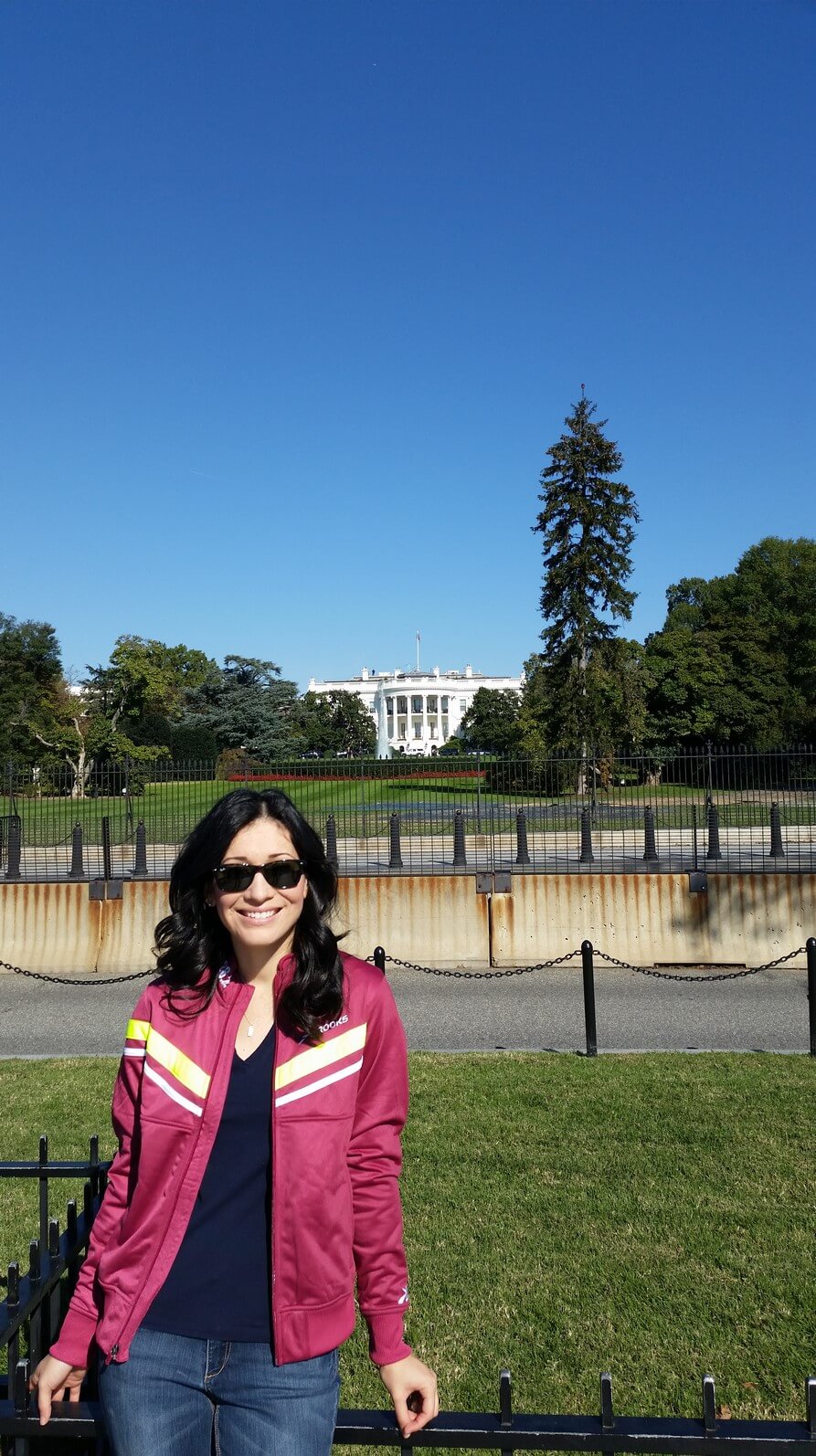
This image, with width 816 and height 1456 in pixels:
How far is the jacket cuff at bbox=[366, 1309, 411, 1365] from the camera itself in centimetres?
226

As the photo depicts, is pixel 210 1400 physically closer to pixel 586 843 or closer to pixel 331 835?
pixel 331 835

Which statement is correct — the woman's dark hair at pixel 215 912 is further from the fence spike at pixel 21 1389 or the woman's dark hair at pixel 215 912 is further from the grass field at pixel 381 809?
the grass field at pixel 381 809

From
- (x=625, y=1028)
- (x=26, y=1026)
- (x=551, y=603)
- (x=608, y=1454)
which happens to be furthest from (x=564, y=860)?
(x=551, y=603)

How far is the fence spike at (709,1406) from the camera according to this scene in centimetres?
213

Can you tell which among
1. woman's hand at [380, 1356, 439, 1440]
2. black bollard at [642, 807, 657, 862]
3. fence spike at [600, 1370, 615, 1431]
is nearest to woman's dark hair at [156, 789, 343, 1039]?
woman's hand at [380, 1356, 439, 1440]

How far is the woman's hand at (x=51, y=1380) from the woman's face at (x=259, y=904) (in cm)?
93

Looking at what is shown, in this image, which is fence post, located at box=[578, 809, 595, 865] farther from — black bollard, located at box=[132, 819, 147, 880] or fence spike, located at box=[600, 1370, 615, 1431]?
fence spike, located at box=[600, 1370, 615, 1431]

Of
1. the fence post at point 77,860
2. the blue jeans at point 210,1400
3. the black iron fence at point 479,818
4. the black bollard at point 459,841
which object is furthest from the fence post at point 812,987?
the fence post at point 77,860

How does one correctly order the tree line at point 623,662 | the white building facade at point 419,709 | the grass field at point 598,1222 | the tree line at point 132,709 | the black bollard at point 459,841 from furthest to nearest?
the white building facade at point 419,709 → the tree line at point 132,709 → the tree line at point 623,662 → the black bollard at point 459,841 → the grass field at point 598,1222

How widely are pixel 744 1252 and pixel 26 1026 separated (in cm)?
809

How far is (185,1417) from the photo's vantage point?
220cm

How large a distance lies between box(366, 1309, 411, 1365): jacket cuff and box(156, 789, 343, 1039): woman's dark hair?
0.68 metres

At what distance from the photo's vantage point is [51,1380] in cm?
231

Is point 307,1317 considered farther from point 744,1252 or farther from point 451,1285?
point 744,1252
